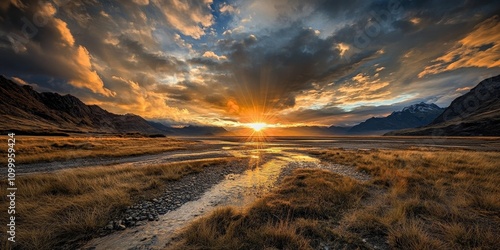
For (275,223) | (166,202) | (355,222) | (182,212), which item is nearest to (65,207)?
(166,202)

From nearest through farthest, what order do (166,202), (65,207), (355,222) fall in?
(355,222) < (65,207) < (166,202)

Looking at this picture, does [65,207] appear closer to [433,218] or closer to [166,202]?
[166,202]

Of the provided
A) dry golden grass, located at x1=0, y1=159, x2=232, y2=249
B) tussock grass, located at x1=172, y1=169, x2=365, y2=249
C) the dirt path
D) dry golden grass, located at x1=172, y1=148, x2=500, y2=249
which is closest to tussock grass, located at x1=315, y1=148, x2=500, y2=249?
dry golden grass, located at x1=172, y1=148, x2=500, y2=249

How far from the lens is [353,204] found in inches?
353

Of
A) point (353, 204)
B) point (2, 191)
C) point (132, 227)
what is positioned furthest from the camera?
point (2, 191)

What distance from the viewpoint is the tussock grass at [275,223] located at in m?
5.63

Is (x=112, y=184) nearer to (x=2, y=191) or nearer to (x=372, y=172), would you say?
(x=2, y=191)

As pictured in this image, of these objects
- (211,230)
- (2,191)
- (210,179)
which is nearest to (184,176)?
(210,179)

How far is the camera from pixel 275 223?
23.7ft

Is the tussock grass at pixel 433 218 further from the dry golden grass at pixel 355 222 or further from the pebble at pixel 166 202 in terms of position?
the pebble at pixel 166 202

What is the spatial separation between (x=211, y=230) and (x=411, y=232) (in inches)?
249

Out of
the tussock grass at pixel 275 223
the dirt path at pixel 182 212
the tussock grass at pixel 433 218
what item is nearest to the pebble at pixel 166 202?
the dirt path at pixel 182 212

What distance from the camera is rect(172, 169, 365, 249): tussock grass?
5.63 metres

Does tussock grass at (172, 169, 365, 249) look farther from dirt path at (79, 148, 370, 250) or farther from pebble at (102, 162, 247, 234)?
pebble at (102, 162, 247, 234)
